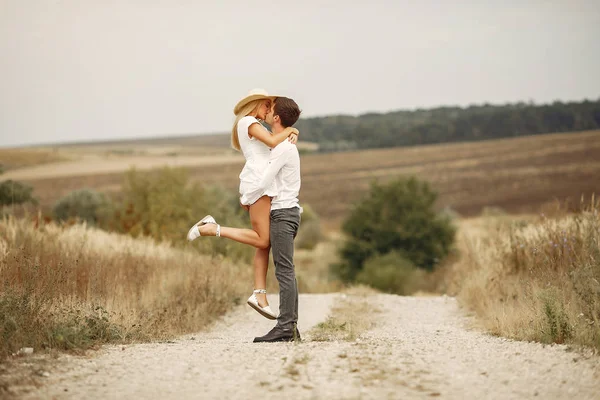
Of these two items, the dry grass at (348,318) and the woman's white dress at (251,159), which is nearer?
the woman's white dress at (251,159)

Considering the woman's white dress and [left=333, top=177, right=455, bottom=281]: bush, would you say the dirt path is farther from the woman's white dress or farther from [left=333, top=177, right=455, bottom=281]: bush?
[left=333, top=177, right=455, bottom=281]: bush

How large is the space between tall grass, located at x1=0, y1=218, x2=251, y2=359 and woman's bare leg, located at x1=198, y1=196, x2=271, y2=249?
1.54 meters

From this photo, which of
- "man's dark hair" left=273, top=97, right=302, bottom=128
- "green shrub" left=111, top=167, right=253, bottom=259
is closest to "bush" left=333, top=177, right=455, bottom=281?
"green shrub" left=111, top=167, right=253, bottom=259

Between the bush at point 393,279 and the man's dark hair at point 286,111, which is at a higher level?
the man's dark hair at point 286,111

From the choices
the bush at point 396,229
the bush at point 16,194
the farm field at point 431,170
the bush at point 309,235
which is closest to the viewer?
the bush at point 16,194

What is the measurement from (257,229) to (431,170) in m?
81.5

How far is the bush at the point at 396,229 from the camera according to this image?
37.9 meters

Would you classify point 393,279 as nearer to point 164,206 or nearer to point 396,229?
point 164,206

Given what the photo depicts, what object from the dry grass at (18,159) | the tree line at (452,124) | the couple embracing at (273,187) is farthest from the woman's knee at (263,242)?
the tree line at (452,124)

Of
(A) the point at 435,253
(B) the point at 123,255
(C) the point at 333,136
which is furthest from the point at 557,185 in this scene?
(B) the point at 123,255

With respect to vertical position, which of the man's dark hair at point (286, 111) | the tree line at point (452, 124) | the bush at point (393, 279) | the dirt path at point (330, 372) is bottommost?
the bush at point (393, 279)

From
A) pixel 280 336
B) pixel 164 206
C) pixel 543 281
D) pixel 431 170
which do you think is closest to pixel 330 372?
pixel 280 336

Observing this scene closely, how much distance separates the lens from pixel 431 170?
88.2 metres

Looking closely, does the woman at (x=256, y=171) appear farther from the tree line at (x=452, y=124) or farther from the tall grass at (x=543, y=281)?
the tree line at (x=452, y=124)
